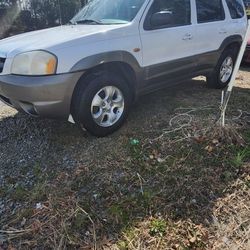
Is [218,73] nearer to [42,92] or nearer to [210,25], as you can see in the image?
[210,25]

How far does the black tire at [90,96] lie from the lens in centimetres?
372

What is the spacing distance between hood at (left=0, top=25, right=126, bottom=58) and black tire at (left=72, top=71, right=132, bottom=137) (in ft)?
1.50

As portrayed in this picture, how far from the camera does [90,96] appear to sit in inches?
147

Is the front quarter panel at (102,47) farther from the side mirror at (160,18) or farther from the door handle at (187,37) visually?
the door handle at (187,37)

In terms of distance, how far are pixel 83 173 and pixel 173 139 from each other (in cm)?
118

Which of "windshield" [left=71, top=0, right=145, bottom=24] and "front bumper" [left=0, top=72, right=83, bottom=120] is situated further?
"windshield" [left=71, top=0, right=145, bottom=24]

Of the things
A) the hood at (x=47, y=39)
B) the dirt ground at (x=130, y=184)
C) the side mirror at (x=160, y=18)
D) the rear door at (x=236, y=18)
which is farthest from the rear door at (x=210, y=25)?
the hood at (x=47, y=39)

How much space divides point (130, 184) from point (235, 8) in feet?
13.8

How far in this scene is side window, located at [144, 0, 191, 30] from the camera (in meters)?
4.18

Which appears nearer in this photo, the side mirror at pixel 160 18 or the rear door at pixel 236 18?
the side mirror at pixel 160 18

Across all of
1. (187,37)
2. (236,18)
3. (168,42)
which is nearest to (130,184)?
(168,42)

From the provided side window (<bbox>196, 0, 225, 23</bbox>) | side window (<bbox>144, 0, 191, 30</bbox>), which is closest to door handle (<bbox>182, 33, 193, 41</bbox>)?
side window (<bbox>144, 0, 191, 30</bbox>)

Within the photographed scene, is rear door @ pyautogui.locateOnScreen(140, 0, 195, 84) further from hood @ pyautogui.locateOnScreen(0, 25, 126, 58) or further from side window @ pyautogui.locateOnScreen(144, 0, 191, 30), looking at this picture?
hood @ pyautogui.locateOnScreen(0, 25, 126, 58)

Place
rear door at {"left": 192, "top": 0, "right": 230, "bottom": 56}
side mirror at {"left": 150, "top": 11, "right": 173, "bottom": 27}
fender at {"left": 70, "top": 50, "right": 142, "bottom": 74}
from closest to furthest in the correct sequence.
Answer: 1. fender at {"left": 70, "top": 50, "right": 142, "bottom": 74}
2. side mirror at {"left": 150, "top": 11, "right": 173, "bottom": 27}
3. rear door at {"left": 192, "top": 0, "right": 230, "bottom": 56}
